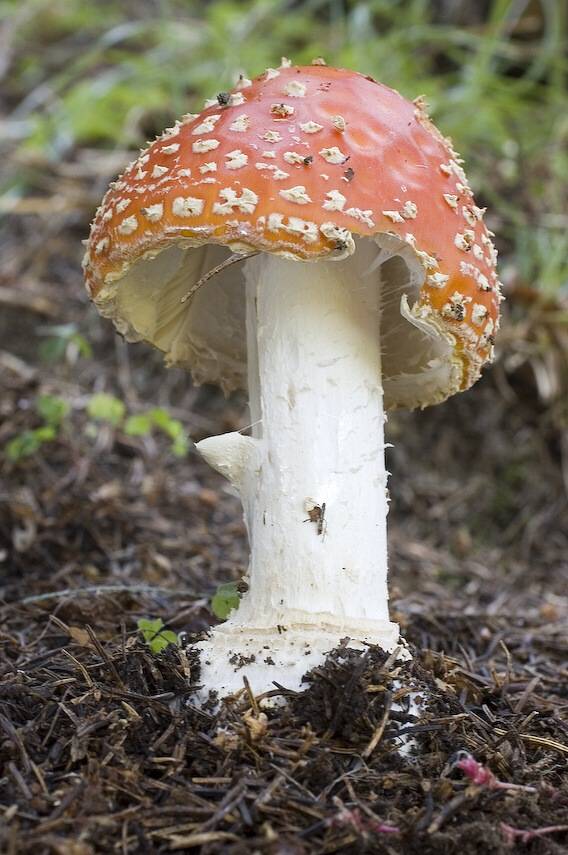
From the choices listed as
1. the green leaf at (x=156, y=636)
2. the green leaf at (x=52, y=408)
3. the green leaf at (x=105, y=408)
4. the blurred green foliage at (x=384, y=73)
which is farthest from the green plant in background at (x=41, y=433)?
the blurred green foliage at (x=384, y=73)

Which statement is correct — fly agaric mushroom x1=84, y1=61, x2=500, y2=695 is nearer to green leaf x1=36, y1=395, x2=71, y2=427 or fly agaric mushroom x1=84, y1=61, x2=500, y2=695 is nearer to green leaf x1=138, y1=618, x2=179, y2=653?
green leaf x1=138, y1=618, x2=179, y2=653

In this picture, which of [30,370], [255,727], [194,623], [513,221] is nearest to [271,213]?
[255,727]

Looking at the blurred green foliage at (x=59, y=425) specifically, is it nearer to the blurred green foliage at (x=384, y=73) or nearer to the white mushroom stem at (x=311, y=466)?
the white mushroom stem at (x=311, y=466)

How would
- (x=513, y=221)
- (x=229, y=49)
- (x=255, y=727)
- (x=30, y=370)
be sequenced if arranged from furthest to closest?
(x=229, y=49), (x=513, y=221), (x=30, y=370), (x=255, y=727)

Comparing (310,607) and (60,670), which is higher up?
(310,607)

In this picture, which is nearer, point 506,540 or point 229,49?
point 506,540

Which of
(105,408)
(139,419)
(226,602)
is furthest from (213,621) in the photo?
(105,408)

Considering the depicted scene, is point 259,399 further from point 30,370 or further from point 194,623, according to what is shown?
point 30,370

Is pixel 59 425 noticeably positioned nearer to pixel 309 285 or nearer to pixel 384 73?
pixel 309 285
